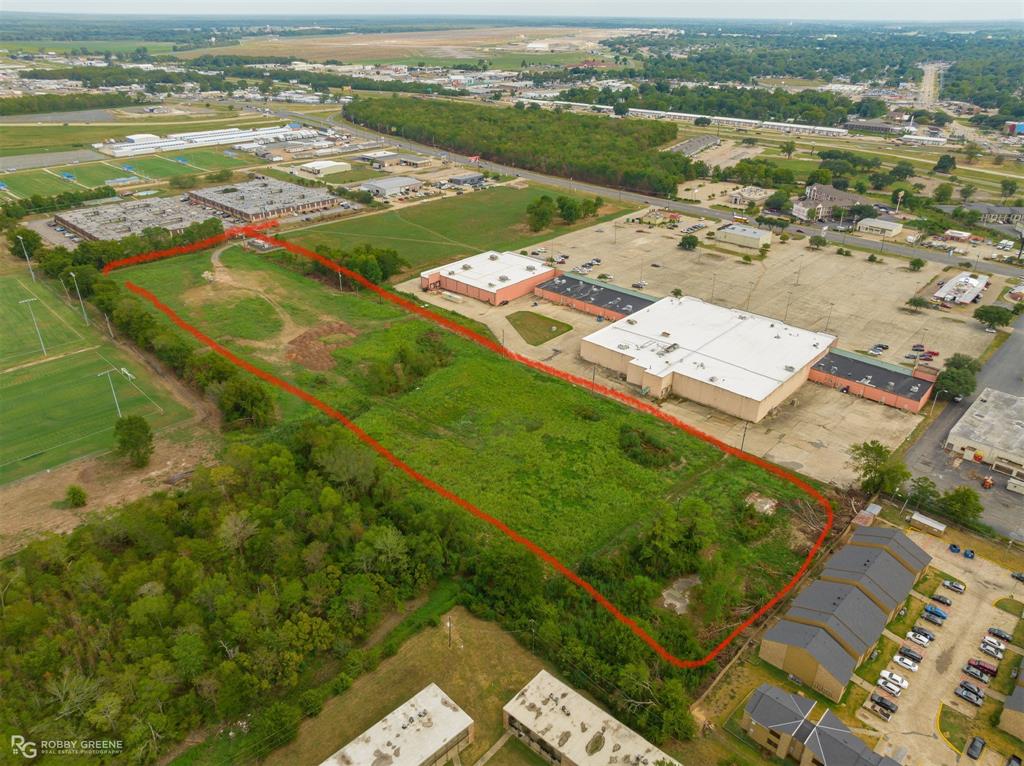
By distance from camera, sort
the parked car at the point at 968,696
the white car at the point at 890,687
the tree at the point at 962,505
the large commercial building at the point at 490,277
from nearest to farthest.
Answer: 1. the parked car at the point at 968,696
2. the white car at the point at 890,687
3. the tree at the point at 962,505
4. the large commercial building at the point at 490,277

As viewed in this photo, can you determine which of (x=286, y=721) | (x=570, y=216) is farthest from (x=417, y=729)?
(x=570, y=216)

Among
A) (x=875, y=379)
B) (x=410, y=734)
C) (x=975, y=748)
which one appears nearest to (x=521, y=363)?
(x=875, y=379)

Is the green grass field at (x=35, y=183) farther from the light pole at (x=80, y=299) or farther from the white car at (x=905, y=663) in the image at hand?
the white car at (x=905, y=663)

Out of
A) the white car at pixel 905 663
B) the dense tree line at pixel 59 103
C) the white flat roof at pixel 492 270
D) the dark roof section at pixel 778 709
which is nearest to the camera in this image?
the dark roof section at pixel 778 709

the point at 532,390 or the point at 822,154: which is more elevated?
the point at 822,154

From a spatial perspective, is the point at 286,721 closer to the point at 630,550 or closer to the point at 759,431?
the point at 630,550

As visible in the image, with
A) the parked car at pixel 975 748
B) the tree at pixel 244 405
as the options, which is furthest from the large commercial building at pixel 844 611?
the tree at pixel 244 405

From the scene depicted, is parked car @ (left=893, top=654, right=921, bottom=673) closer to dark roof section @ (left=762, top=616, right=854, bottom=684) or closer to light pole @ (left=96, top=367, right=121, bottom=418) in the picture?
dark roof section @ (left=762, top=616, right=854, bottom=684)
